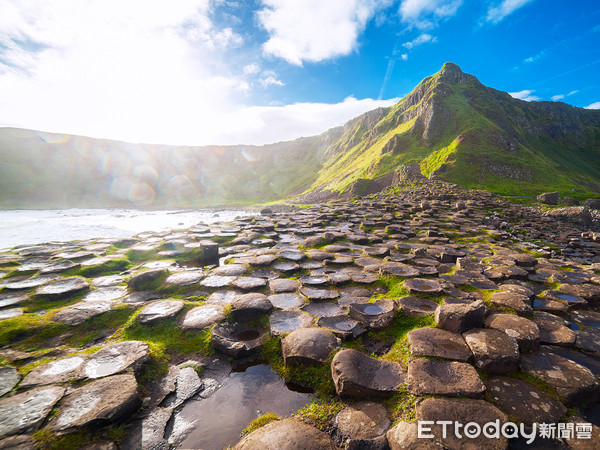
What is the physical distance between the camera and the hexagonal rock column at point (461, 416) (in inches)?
86.4

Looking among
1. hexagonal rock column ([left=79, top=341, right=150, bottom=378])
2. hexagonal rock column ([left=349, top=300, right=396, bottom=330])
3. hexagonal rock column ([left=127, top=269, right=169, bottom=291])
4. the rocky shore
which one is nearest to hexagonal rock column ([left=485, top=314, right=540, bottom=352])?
the rocky shore

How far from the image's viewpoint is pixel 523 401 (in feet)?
8.55

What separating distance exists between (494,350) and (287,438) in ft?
9.17

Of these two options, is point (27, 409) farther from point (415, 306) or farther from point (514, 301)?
point (514, 301)

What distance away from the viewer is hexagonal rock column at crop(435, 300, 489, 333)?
11.9 feet

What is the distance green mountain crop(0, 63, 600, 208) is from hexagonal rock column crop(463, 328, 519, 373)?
39491 millimetres

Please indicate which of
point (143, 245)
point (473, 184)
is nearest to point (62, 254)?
point (143, 245)

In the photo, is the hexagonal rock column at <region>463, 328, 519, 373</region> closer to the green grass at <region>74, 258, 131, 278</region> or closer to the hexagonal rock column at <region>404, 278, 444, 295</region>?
the hexagonal rock column at <region>404, 278, 444, 295</region>

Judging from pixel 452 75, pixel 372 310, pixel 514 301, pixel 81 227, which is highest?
pixel 452 75

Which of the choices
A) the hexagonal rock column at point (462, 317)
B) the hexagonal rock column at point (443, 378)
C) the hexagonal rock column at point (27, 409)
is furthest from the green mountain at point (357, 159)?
the hexagonal rock column at point (27, 409)

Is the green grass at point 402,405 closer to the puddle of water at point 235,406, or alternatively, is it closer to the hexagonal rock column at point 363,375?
the hexagonal rock column at point 363,375

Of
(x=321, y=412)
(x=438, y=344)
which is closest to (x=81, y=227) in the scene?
(x=321, y=412)

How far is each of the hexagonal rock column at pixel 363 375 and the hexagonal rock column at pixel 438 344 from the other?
461mm

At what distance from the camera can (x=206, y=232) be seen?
11.9 meters
